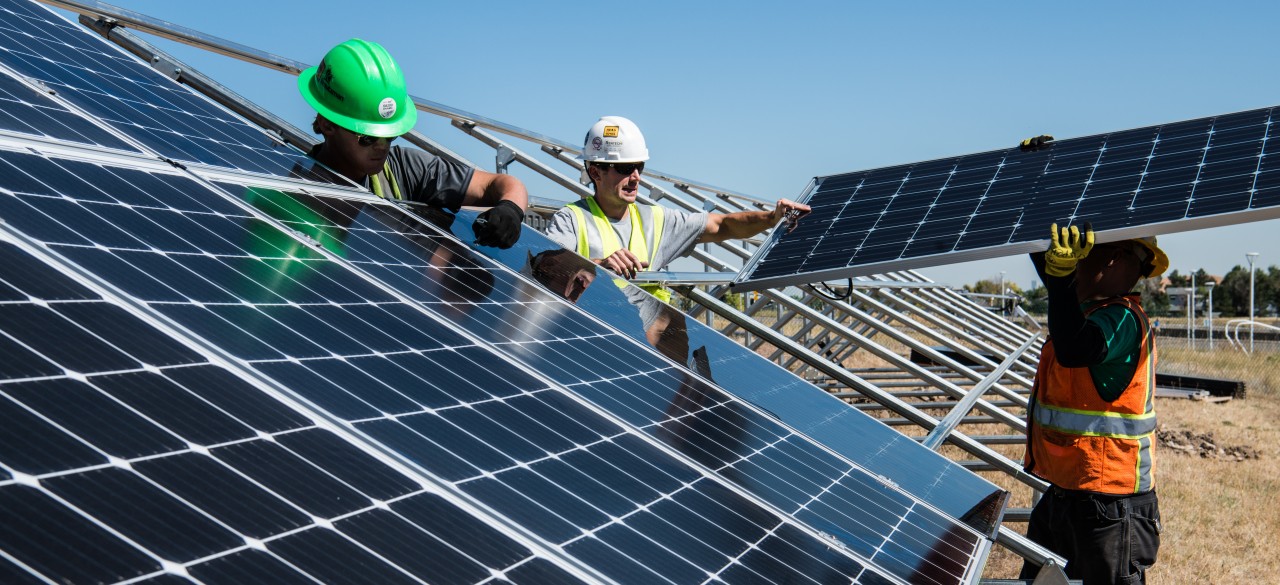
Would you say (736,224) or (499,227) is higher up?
(736,224)

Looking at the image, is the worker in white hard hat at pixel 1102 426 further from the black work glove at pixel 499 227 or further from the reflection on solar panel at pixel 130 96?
the reflection on solar panel at pixel 130 96

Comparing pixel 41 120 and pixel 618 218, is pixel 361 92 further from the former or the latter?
pixel 618 218

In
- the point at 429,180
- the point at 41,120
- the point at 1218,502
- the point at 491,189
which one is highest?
the point at 1218,502

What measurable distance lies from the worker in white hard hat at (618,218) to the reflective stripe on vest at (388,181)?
0.93 meters

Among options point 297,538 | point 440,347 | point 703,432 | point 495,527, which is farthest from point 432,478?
point 703,432

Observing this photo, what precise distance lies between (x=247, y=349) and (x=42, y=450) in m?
0.84

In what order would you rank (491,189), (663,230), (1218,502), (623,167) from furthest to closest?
(1218,502) < (663,230) < (623,167) < (491,189)

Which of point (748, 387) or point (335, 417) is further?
point (748, 387)

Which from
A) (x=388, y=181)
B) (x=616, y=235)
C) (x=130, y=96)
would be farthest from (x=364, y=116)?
(x=616, y=235)

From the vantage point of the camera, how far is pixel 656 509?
2.85 m

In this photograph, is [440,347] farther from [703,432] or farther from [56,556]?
[56,556]

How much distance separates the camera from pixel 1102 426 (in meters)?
5.23

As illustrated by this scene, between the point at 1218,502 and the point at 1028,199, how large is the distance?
7381mm

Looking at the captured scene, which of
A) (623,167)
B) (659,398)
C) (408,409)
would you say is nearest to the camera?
(408,409)
